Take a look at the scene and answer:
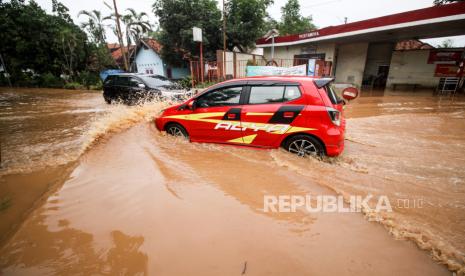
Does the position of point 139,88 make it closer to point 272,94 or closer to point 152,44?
point 272,94

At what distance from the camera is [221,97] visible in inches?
175

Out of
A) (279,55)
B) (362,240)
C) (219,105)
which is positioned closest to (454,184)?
(362,240)

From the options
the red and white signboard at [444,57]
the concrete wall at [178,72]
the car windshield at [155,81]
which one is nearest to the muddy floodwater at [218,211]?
the car windshield at [155,81]

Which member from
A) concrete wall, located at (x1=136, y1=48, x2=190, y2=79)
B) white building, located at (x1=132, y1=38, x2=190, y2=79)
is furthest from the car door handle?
concrete wall, located at (x1=136, y1=48, x2=190, y2=79)

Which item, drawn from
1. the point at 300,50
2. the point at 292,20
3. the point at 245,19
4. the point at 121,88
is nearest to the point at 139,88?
the point at 121,88

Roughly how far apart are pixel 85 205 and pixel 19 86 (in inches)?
1148

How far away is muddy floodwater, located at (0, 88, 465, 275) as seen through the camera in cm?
196

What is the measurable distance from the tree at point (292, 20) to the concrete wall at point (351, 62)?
23223mm

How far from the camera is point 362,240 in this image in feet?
7.16

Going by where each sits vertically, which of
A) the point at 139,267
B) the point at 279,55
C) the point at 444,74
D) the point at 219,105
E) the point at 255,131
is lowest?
the point at 139,267

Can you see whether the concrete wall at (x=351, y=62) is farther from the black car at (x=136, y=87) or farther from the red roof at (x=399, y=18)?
the black car at (x=136, y=87)

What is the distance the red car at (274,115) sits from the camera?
3.78 metres

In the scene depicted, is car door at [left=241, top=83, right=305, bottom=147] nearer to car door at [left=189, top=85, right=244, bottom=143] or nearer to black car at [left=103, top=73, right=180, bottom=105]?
car door at [left=189, top=85, right=244, bottom=143]

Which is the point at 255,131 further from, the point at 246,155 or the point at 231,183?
the point at 231,183
